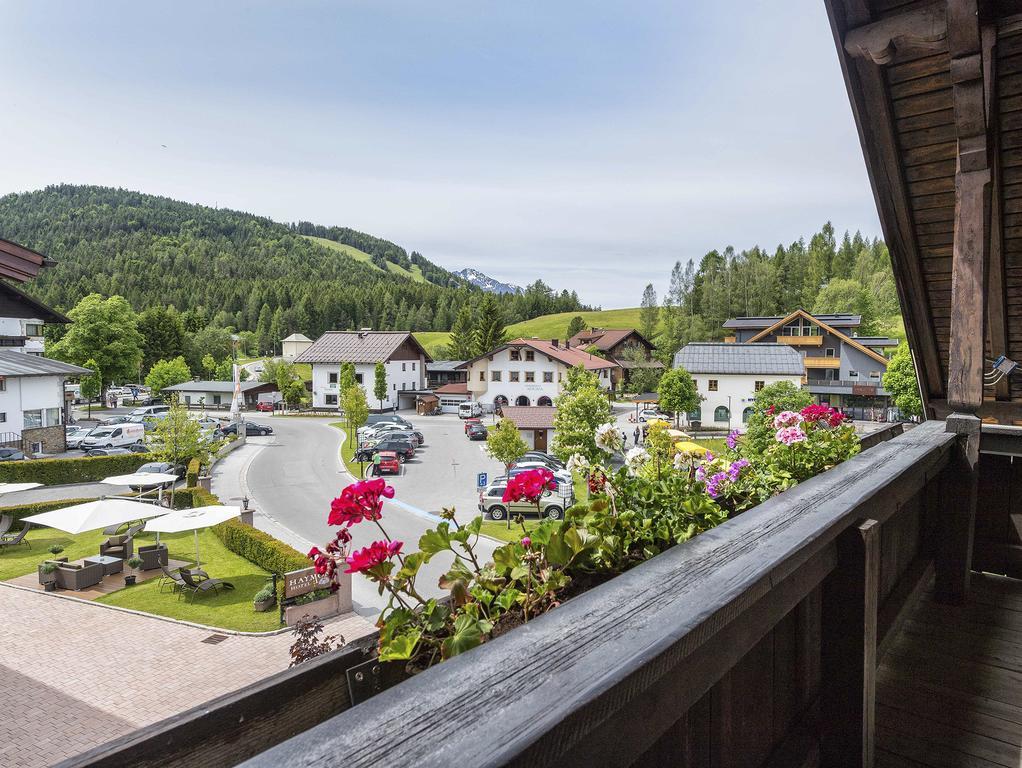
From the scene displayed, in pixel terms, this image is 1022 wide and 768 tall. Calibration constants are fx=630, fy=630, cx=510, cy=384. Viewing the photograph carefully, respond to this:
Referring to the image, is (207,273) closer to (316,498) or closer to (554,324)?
(554,324)

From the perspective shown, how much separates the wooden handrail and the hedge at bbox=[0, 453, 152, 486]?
29604 mm

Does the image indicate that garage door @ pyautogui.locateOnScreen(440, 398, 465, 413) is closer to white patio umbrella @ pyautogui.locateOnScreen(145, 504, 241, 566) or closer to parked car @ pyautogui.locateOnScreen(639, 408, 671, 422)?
parked car @ pyautogui.locateOnScreen(639, 408, 671, 422)

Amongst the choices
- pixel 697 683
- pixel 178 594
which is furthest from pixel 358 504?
pixel 178 594

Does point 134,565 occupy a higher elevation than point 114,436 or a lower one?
lower

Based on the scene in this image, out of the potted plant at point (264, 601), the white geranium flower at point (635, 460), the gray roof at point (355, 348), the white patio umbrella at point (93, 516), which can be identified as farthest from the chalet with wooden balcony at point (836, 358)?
the white geranium flower at point (635, 460)

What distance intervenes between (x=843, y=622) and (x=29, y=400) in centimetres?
3705

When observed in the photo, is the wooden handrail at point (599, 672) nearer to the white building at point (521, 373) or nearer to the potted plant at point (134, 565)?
the potted plant at point (134, 565)

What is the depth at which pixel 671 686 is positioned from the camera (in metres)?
1.01

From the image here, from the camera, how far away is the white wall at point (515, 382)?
1902 inches

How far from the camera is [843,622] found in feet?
6.41

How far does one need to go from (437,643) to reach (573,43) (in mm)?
8016

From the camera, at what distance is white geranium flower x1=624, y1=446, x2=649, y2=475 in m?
2.57

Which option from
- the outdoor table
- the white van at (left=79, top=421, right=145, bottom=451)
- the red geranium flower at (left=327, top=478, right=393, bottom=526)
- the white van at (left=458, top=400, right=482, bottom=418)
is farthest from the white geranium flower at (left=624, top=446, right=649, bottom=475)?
the white van at (left=458, top=400, right=482, bottom=418)

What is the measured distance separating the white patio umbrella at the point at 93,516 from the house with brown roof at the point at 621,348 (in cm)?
4602
